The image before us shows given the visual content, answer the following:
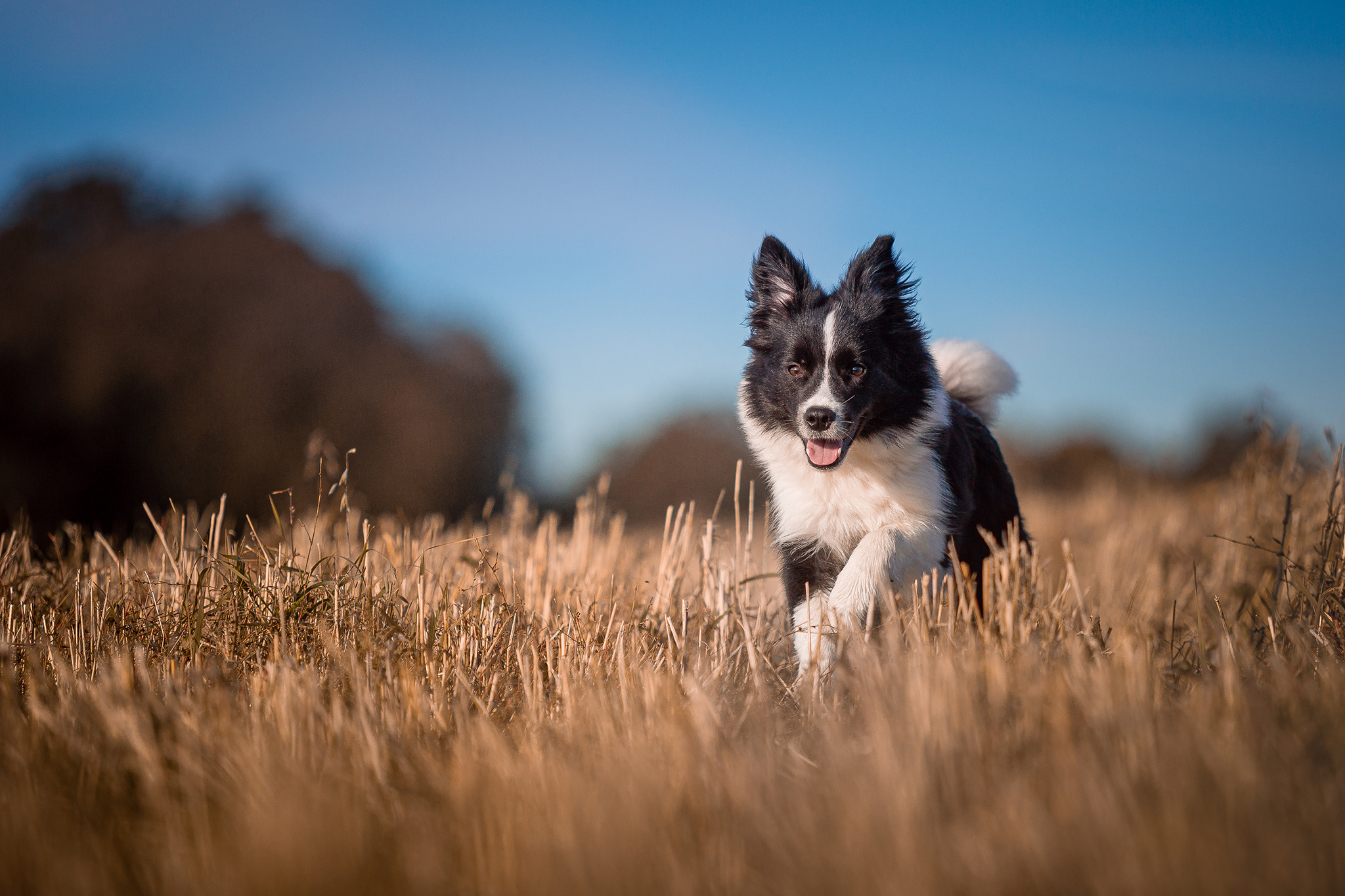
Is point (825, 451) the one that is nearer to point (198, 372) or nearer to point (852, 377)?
point (852, 377)

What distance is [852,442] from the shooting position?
137 inches

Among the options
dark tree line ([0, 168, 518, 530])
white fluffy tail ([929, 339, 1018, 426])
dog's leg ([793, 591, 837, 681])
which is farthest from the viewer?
dark tree line ([0, 168, 518, 530])

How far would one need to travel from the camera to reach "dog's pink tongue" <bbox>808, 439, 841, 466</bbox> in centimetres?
336

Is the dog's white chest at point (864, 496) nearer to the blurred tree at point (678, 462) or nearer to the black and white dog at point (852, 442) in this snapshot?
the black and white dog at point (852, 442)

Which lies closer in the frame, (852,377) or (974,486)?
(852,377)

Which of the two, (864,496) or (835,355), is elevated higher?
(835,355)

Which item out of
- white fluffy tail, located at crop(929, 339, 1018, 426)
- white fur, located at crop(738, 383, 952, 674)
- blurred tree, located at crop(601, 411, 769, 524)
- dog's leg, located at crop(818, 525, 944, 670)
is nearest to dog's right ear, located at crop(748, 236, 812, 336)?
white fur, located at crop(738, 383, 952, 674)

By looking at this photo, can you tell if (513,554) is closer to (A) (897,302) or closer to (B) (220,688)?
(B) (220,688)

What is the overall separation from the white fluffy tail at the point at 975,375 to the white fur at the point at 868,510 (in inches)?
41.2

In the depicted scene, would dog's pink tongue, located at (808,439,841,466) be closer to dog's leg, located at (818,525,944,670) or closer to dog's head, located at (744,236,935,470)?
dog's head, located at (744,236,935,470)

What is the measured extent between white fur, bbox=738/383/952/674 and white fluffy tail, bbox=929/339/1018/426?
105cm

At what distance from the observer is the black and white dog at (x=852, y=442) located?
3314mm

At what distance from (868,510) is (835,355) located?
2.39 ft

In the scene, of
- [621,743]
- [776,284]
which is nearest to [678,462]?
[776,284]
